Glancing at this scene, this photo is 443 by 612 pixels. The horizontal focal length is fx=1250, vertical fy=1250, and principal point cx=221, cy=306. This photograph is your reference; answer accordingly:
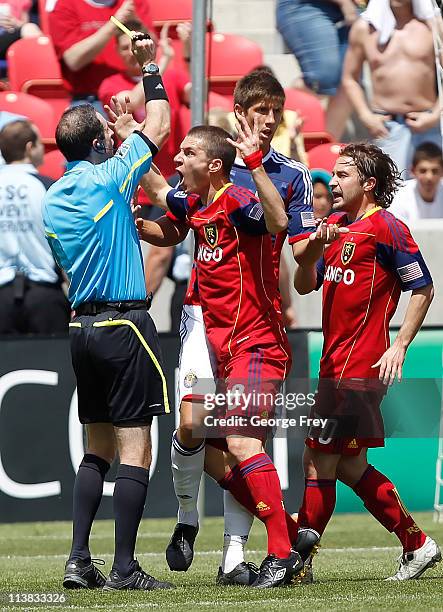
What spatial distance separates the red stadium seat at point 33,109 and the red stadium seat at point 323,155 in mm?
2269

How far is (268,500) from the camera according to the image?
5559mm

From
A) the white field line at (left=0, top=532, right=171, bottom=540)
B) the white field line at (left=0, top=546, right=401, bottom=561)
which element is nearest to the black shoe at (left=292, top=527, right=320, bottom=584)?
the white field line at (left=0, top=546, right=401, bottom=561)

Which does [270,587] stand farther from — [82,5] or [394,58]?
[82,5]

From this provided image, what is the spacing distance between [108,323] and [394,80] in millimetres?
5320

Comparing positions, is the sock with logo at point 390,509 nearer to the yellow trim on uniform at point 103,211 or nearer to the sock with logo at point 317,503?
the sock with logo at point 317,503

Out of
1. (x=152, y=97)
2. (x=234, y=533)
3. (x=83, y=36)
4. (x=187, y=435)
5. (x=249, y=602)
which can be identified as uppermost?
(x=152, y=97)

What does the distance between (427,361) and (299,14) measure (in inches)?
117

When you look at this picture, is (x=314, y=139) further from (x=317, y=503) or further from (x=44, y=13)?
(x=317, y=503)

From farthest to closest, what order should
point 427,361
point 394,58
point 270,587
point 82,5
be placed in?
point 82,5, point 394,58, point 427,361, point 270,587

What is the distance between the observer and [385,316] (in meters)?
5.95

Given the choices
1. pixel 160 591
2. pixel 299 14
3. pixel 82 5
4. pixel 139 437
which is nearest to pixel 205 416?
pixel 139 437

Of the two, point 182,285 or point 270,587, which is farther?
point 182,285

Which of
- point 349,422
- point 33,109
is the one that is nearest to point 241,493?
point 349,422

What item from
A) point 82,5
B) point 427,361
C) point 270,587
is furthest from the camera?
point 82,5
